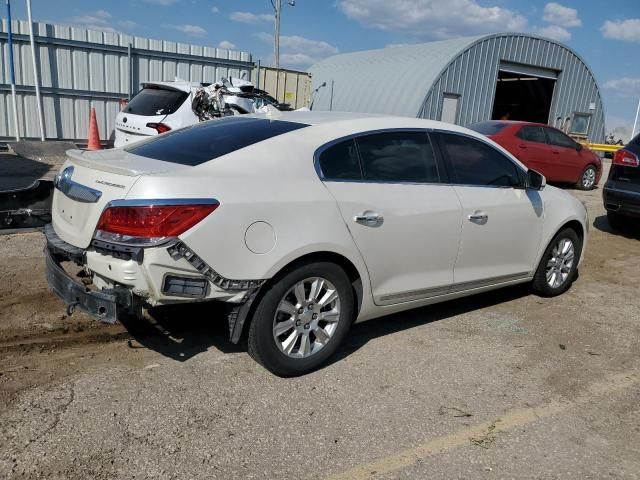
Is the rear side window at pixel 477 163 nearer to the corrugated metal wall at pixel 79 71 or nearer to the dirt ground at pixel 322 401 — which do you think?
the dirt ground at pixel 322 401

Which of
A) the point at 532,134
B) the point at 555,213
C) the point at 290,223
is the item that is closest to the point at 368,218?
the point at 290,223

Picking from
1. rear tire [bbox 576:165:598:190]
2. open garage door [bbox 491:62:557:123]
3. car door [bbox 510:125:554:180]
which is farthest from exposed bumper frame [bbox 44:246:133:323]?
open garage door [bbox 491:62:557:123]

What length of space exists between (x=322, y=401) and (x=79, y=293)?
1.55 meters

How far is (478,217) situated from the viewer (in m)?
4.48

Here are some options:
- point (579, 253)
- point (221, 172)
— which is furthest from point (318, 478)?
point (579, 253)

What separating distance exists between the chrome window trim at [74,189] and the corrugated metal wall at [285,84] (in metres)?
14.3

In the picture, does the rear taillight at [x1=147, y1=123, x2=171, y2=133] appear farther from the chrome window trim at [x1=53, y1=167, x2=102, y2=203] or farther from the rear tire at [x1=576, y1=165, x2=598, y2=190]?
the rear tire at [x1=576, y1=165, x2=598, y2=190]

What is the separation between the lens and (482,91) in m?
21.3

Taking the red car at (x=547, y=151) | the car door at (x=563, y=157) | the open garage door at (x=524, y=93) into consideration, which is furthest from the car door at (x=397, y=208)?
the open garage door at (x=524, y=93)

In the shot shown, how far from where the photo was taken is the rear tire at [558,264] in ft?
17.8

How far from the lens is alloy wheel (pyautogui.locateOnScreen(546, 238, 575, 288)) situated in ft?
18.0

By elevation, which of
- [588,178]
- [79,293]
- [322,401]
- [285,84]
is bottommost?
[322,401]

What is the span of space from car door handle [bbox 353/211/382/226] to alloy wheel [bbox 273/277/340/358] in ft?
1.48

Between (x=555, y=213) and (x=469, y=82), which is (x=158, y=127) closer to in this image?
(x=555, y=213)
